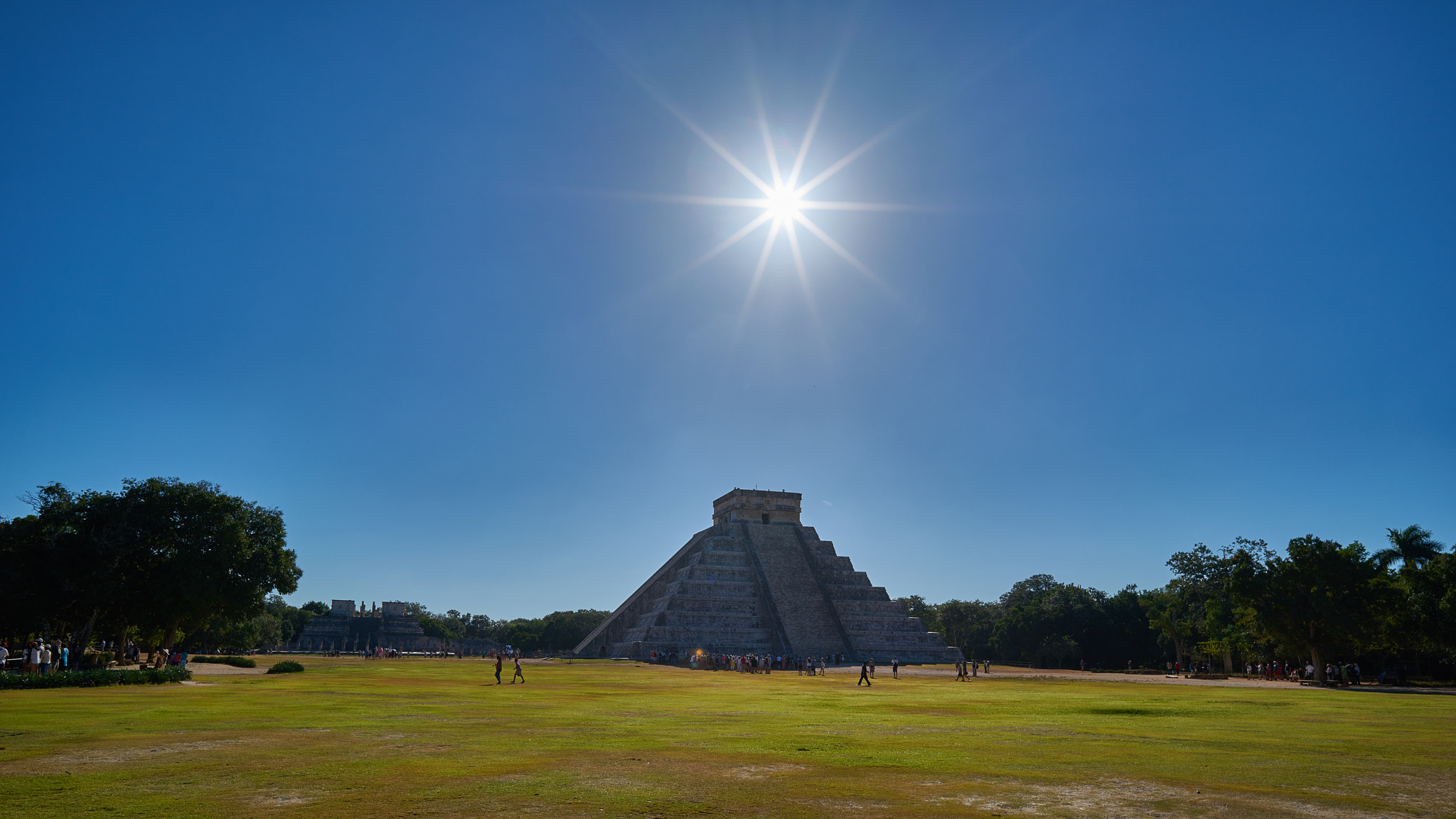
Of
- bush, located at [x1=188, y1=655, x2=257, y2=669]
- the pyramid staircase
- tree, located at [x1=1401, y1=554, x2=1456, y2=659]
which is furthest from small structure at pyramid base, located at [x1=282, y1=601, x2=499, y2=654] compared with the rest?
tree, located at [x1=1401, y1=554, x2=1456, y2=659]

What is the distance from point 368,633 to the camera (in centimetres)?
9331

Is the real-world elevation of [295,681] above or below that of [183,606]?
below

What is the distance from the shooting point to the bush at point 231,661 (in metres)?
39.2

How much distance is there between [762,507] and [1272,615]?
1739 inches

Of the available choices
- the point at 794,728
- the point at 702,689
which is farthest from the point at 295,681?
the point at 794,728

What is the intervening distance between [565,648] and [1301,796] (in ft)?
318

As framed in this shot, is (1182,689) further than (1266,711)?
Yes

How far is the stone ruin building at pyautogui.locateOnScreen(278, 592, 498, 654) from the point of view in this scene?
3521 inches

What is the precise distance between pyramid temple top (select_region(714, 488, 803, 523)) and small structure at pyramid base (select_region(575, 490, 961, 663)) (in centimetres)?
10

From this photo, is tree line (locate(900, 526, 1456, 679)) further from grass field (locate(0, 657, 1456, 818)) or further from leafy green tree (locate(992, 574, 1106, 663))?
grass field (locate(0, 657, 1456, 818))

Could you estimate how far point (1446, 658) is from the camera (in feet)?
132

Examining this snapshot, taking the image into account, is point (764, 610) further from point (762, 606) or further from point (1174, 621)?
point (1174, 621)

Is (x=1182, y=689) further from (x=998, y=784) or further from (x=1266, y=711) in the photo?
(x=998, y=784)

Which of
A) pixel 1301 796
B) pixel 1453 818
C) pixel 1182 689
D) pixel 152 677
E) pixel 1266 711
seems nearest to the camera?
pixel 1453 818
